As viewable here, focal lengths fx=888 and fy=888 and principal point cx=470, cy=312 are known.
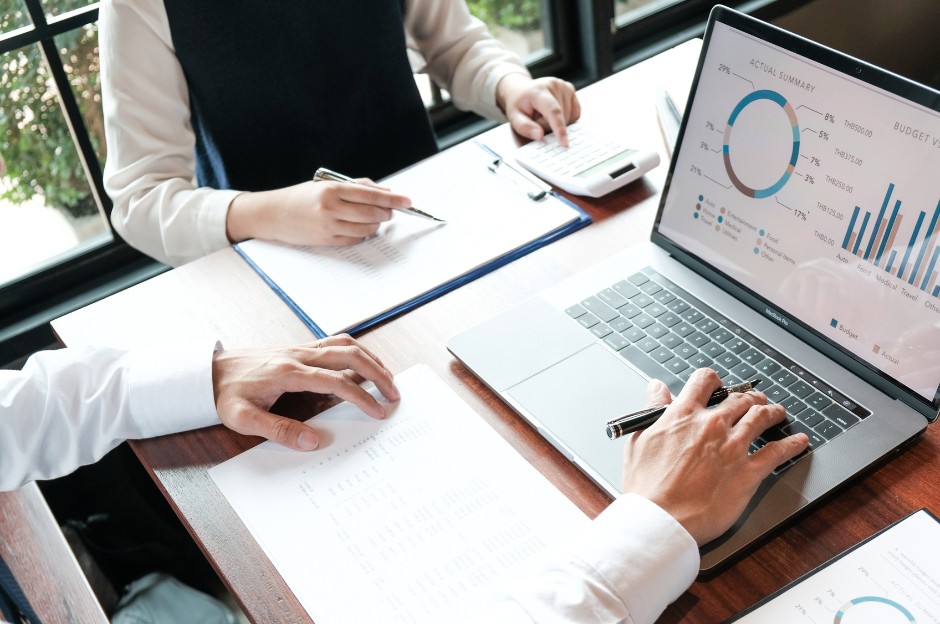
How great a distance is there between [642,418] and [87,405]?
1.98 ft

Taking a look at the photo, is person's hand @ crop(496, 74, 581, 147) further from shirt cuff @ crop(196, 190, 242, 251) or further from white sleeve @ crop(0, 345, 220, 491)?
white sleeve @ crop(0, 345, 220, 491)

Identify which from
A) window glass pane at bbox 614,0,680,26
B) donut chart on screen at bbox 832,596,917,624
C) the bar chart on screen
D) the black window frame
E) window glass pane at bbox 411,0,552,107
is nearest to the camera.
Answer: donut chart on screen at bbox 832,596,917,624

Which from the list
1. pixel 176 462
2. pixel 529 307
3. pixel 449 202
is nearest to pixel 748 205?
pixel 529 307

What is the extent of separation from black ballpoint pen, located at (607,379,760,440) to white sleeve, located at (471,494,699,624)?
10 centimetres

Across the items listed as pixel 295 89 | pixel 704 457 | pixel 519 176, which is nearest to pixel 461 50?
pixel 295 89

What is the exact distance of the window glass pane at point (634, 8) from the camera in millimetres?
2552

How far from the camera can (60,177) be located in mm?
1880

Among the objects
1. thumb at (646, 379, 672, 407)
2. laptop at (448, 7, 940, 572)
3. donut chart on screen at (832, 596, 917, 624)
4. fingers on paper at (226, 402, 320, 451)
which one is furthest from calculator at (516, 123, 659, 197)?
donut chart on screen at (832, 596, 917, 624)

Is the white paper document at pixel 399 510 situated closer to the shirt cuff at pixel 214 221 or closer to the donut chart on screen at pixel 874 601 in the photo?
the donut chart on screen at pixel 874 601

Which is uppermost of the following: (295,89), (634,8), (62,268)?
(295,89)

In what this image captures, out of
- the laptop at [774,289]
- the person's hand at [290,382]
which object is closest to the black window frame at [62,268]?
the person's hand at [290,382]

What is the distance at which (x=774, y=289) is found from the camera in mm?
969

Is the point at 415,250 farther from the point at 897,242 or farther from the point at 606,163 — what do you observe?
the point at 897,242

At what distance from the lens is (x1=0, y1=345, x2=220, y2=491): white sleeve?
98cm
